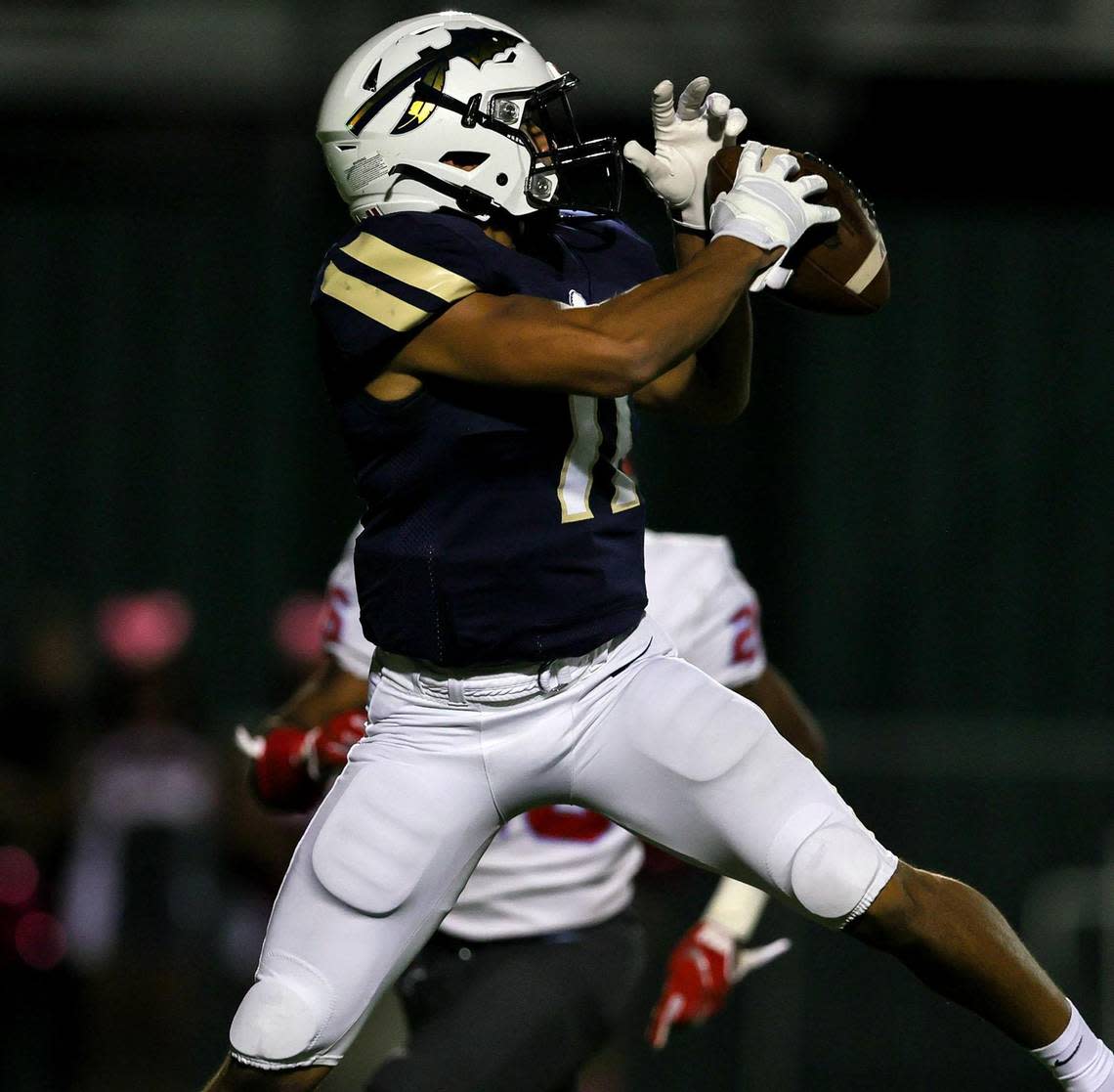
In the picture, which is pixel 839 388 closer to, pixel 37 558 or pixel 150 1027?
pixel 37 558

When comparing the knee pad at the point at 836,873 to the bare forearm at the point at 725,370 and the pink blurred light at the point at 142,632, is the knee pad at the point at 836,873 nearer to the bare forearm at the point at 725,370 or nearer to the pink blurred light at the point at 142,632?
the bare forearm at the point at 725,370

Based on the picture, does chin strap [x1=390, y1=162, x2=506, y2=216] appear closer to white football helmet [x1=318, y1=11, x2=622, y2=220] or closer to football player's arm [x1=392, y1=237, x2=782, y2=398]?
white football helmet [x1=318, y1=11, x2=622, y2=220]

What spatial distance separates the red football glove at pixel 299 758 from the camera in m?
3.59

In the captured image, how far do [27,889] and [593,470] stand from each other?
Result: 355cm

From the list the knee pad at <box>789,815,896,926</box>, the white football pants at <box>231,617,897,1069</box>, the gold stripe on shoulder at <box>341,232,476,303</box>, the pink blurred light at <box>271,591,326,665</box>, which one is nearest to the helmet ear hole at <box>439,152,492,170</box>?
the gold stripe on shoulder at <box>341,232,476,303</box>

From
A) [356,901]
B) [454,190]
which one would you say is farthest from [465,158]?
[356,901]

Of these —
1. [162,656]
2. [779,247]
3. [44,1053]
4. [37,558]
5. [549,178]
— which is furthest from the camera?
[37,558]

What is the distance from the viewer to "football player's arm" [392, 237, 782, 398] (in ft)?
8.89

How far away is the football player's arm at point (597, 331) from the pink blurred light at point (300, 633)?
3693 millimetres

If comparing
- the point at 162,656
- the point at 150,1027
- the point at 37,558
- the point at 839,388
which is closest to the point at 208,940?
the point at 150,1027

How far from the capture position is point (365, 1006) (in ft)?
9.37

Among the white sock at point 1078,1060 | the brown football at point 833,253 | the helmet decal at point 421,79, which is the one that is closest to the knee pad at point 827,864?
the white sock at point 1078,1060

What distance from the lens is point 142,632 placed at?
21.2 ft

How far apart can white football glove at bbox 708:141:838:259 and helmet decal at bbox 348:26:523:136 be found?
433 mm
